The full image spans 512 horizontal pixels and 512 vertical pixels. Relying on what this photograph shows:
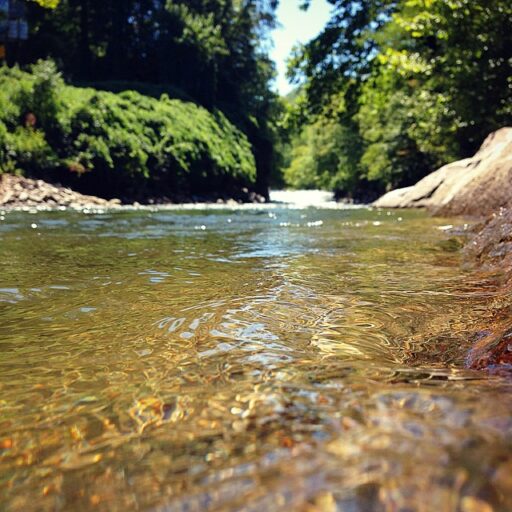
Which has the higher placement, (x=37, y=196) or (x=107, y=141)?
(x=107, y=141)

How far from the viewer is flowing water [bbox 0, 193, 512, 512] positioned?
1.06 m

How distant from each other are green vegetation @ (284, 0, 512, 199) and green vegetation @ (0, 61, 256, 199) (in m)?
7.90

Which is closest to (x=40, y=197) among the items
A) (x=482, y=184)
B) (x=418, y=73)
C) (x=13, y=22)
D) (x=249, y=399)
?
(x=418, y=73)

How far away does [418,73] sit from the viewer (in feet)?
52.4

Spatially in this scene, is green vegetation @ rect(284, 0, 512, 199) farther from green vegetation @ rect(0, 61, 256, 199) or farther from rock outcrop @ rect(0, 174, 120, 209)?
rock outcrop @ rect(0, 174, 120, 209)

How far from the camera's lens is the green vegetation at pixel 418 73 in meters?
13.8

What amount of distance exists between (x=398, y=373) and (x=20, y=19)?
33.9 meters

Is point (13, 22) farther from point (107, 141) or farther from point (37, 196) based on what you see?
point (37, 196)

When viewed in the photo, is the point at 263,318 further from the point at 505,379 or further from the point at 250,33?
the point at 250,33

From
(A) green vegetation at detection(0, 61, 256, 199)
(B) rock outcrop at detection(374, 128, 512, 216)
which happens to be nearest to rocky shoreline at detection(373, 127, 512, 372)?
(B) rock outcrop at detection(374, 128, 512, 216)

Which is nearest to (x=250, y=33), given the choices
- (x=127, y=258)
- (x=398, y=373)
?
(x=127, y=258)

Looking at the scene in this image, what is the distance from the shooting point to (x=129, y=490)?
110 centimetres

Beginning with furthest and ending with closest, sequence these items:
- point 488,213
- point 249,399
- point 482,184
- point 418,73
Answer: point 418,73, point 482,184, point 488,213, point 249,399

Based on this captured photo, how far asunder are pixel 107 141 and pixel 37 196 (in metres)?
6.49
